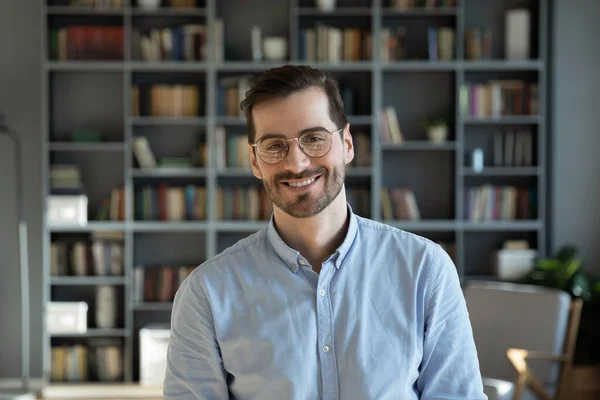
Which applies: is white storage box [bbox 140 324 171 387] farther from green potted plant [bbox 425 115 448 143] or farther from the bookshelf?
green potted plant [bbox 425 115 448 143]

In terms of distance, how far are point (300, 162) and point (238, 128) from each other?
434 centimetres

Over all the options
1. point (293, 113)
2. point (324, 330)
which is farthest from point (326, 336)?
point (293, 113)

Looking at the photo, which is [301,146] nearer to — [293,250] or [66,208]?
[293,250]

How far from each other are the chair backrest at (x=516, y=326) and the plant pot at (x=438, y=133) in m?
1.42

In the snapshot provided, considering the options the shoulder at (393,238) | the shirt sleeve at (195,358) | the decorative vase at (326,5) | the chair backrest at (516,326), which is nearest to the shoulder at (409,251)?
the shoulder at (393,238)

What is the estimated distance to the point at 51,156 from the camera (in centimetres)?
591

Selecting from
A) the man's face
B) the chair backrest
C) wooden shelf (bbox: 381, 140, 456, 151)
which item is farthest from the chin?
wooden shelf (bbox: 381, 140, 456, 151)

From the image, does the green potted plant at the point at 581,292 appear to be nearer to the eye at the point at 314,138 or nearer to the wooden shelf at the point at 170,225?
the wooden shelf at the point at 170,225

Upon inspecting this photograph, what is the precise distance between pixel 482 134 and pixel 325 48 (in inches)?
48.8

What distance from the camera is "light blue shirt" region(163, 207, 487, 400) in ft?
5.55

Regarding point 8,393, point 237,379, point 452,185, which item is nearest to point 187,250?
point 8,393

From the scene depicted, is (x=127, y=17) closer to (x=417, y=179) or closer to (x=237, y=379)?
(x=417, y=179)

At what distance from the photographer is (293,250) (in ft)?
5.81

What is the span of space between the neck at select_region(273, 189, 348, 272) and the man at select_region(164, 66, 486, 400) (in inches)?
0.4
